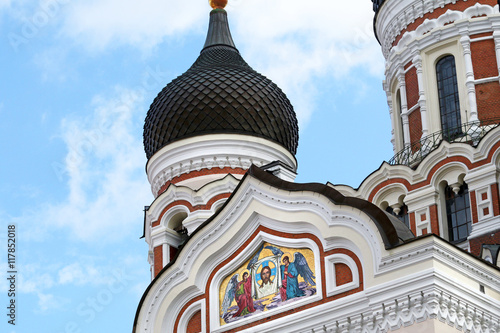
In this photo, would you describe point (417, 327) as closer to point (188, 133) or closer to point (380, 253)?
point (380, 253)

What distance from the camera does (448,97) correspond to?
20203mm

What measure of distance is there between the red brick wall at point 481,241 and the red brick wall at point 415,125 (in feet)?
10.1

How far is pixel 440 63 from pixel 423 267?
7.46 m

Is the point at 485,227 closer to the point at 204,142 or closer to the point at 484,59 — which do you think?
the point at 484,59

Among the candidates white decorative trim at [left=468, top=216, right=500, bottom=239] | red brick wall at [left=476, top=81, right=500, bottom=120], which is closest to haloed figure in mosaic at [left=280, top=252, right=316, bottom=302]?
white decorative trim at [left=468, top=216, right=500, bottom=239]

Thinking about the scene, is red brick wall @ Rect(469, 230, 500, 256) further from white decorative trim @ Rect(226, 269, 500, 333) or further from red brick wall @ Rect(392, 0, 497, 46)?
red brick wall @ Rect(392, 0, 497, 46)

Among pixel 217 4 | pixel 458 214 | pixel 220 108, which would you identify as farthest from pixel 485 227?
pixel 217 4

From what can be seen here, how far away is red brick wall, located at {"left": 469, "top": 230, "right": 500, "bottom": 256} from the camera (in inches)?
688

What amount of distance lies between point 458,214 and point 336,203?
403 centimetres

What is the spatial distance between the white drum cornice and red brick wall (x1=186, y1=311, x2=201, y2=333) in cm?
613

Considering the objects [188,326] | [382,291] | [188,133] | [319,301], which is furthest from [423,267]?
[188,133]

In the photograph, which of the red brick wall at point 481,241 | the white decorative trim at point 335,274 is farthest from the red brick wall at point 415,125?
the white decorative trim at point 335,274

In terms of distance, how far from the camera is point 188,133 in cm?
2217

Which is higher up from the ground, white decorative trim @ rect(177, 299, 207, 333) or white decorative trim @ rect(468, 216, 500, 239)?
white decorative trim @ rect(468, 216, 500, 239)
